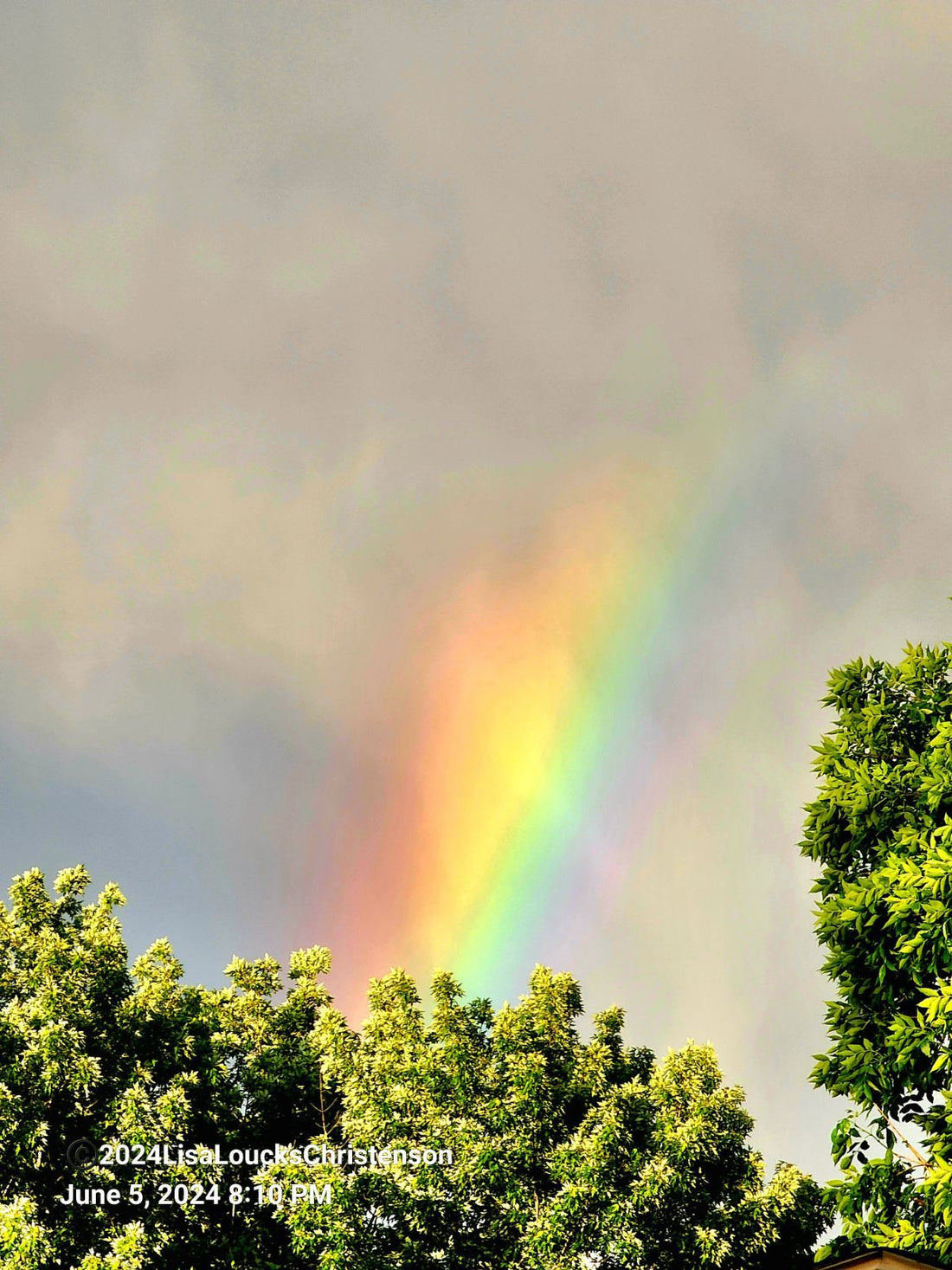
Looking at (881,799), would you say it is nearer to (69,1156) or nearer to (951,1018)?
(951,1018)

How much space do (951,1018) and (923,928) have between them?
134cm

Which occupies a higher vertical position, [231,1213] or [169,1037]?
[169,1037]

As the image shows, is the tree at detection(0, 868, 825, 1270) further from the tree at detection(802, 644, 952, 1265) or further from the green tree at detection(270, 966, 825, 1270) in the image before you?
the tree at detection(802, 644, 952, 1265)

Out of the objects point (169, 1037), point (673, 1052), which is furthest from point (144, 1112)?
point (673, 1052)

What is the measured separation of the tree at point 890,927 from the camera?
50.4 feet

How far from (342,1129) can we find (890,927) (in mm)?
13760

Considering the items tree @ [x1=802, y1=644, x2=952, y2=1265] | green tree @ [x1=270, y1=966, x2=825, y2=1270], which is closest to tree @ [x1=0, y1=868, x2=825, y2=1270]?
green tree @ [x1=270, y1=966, x2=825, y2=1270]

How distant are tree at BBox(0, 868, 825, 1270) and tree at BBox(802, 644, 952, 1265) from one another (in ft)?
13.7

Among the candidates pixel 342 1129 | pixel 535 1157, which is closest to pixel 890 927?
pixel 535 1157

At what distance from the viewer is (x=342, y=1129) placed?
77.5 feet

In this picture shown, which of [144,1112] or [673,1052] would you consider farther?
[673,1052]

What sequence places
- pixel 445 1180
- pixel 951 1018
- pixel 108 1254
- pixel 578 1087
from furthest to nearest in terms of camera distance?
pixel 578 1087, pixel 445 1180, pixel 108 1254, pixel 951 1018

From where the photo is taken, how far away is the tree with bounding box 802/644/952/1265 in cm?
1538

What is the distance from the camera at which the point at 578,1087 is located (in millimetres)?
24672
